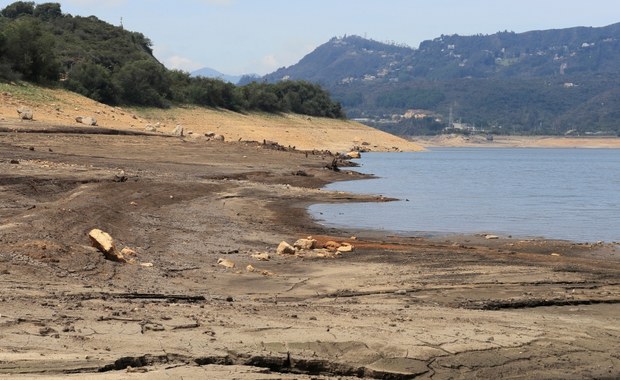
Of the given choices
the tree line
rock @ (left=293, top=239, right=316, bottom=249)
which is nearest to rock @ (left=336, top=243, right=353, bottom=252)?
rock @ (left=293, top=239, right=316, bottom=249)

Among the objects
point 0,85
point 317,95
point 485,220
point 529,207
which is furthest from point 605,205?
point 317,95

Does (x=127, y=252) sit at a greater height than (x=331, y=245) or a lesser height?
greater

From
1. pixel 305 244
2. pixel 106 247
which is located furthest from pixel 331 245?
pixel 106 247

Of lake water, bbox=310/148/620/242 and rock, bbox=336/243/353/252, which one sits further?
lake water, bbox=310/148/620/242

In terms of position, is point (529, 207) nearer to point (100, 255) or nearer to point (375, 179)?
point (375, 179)

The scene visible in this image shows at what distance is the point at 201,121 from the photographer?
56094 mm

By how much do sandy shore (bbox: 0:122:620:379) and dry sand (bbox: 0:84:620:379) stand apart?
2 cm

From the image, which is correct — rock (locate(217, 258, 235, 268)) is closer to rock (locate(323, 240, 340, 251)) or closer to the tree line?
rock (locate(323, 240, 340, 251))

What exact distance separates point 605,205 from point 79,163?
15.3 m

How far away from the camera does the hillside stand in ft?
128

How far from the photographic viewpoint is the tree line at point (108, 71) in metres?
47.2

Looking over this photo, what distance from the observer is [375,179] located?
3756cm

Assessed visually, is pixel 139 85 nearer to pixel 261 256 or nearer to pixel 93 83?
pixel 93 83

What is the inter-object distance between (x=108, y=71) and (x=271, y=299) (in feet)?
162
